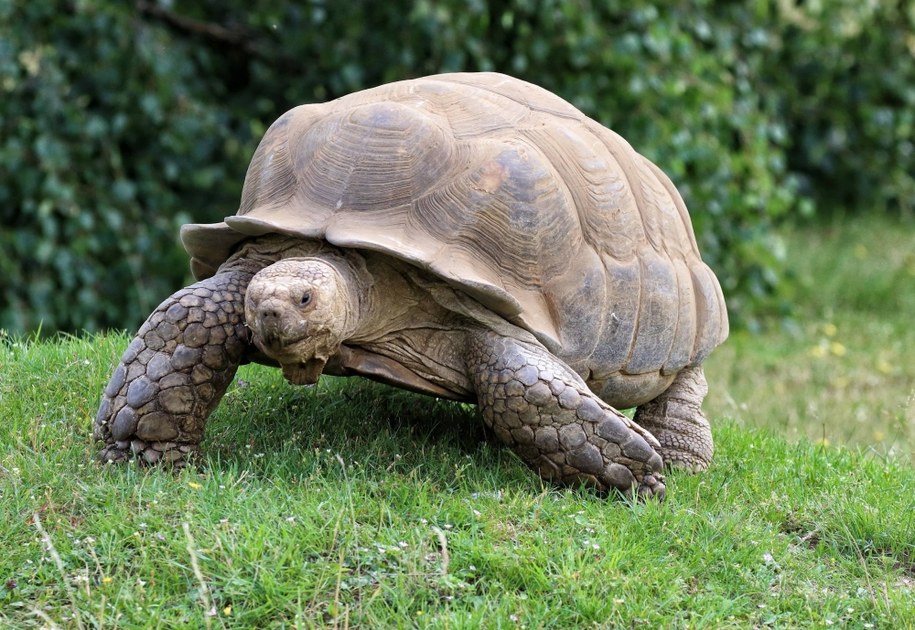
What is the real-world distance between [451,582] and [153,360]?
1.11 meters

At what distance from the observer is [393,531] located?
2.98 meters

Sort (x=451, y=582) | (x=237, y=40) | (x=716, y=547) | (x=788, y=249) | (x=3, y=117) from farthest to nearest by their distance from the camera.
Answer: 1. (x=788, y=249)
2. (x=237, y=40)
3. (x=3, y=117)
4. (x=716, y=547)
5. (x=451, y=582)

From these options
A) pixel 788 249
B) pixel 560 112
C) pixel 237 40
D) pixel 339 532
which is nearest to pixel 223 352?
pixel 339 532

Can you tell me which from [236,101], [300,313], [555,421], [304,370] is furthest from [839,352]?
[300,313]

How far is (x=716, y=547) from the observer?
10.3ft

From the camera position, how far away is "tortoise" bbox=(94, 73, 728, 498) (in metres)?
3.27

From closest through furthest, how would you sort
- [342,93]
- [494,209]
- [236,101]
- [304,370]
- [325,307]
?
[325,307] → [304,370] → [494,209] → [342,93] → [236,101]

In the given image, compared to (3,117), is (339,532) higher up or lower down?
lower down

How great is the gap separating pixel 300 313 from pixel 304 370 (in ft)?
0.79

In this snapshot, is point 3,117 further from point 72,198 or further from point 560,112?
point 560,112

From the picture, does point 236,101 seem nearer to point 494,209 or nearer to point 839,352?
point 494,209

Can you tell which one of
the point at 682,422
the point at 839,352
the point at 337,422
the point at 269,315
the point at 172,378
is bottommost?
the point at 839,352

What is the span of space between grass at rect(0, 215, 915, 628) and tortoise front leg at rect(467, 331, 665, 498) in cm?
9

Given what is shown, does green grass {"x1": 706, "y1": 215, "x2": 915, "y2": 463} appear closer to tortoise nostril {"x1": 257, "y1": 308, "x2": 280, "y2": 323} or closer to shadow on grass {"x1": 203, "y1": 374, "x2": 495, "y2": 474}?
shadow on grass {"x1": 203, "y1": 374, "x2": 495, "y2": 474}
